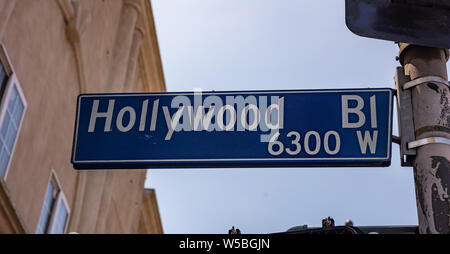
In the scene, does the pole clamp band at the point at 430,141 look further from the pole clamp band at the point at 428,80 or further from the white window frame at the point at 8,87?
the white window frame at the point at 8,87

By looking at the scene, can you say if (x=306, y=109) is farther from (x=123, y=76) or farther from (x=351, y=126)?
(x=123, y=76)

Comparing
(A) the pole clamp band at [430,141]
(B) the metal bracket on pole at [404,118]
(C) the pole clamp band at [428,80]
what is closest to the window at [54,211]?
(B) the metal bracket on pole at [404,118]

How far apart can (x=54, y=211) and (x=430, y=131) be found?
43.0 feet

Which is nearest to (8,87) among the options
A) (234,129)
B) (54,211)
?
(54,211)

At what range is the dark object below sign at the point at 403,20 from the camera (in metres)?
4.36

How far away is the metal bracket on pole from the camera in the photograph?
4273mm

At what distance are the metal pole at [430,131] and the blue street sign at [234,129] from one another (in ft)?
1.43

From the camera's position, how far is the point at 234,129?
504 centimetres

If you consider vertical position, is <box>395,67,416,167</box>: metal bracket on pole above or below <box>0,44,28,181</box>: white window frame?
below

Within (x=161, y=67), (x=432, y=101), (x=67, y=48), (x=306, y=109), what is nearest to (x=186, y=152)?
(x=306, y=109)

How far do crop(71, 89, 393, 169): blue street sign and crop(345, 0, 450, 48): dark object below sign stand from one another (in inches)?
24.2

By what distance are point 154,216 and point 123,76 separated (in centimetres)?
775

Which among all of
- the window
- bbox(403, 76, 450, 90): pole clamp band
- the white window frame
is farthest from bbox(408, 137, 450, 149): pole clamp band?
the window

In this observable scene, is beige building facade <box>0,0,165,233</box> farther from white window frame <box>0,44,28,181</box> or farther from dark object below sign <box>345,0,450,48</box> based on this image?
dark object below sign <box>345,0,450,48</box>
